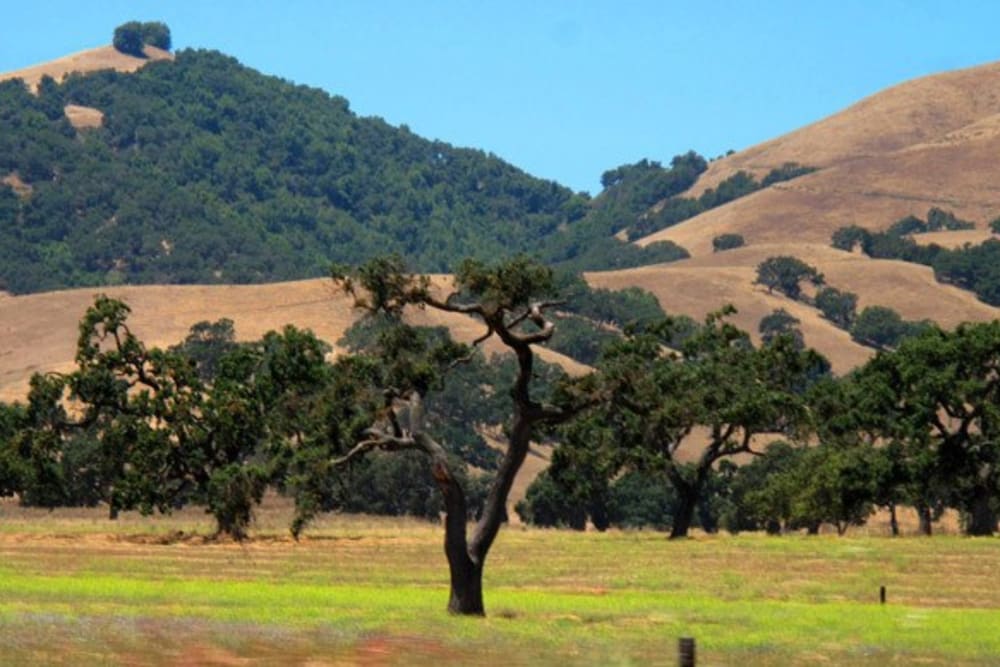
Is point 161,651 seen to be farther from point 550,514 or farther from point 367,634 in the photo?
point 550,514

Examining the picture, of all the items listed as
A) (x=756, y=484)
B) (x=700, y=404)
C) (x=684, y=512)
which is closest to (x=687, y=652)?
(x=700, y=404)

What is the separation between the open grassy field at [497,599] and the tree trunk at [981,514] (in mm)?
8931

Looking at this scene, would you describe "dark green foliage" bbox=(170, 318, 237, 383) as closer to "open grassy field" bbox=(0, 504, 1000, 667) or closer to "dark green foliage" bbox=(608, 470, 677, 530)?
"dark green foliage" bbox=(608, 470, 677, 530)

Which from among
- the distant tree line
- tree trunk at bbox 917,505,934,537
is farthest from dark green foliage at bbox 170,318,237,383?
tree trunk at bbox 917,505,934,537

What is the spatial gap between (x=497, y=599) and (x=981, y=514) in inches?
1542

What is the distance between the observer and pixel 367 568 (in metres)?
58.3

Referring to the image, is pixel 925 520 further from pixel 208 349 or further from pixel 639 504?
pixel 208 349

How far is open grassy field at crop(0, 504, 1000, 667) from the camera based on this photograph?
31.3 meters

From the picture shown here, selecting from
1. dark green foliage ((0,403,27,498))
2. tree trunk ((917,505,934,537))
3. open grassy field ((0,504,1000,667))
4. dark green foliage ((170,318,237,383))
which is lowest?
open grassy field ((0,504,1000,667))

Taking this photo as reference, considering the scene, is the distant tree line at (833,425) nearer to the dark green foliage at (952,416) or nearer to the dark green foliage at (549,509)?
the dark green foliage at (952,416)

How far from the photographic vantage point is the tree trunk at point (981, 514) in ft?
265

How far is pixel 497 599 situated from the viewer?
47562 millimetres

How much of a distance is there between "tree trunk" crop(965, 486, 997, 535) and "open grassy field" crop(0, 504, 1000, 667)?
8931 mm

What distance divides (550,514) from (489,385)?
44.9 metres
